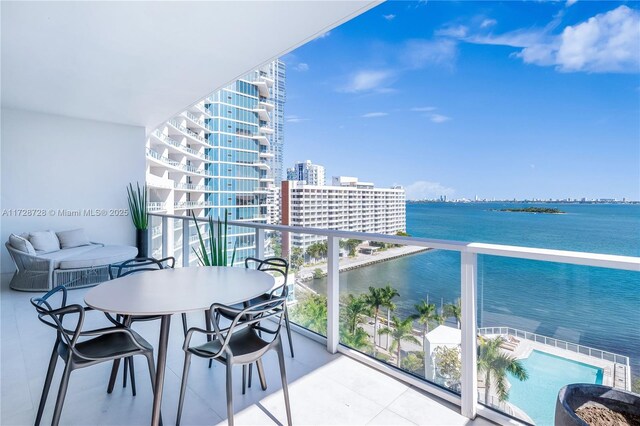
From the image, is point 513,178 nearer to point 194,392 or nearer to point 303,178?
point 303,178

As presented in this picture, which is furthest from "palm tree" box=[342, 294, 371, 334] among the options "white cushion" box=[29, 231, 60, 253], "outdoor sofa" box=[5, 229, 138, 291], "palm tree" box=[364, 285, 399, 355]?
"white cushion" box=[29, 231, 60, 253]

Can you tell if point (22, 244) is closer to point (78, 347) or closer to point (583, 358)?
point (78, 347)

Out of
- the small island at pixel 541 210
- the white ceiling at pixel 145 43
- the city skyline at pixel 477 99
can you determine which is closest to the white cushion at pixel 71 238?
the white ceiling at pixel 145 43

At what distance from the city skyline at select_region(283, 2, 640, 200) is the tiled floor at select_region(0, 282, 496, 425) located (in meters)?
15.2

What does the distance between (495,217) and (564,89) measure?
17.7 meters

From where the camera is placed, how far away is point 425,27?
78.2 feet

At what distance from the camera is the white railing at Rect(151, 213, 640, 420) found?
1688mm

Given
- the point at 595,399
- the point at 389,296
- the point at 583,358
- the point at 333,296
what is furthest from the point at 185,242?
the point at 595,399

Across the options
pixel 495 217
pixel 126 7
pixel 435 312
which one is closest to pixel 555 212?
pixel 495 217

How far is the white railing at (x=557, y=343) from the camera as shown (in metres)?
1.58

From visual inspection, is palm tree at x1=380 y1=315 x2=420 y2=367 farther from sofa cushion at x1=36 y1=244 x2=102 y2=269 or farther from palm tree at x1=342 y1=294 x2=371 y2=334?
sofa cushion at x1=36 y1=244 x2=102 y2=269

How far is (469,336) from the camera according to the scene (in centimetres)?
203

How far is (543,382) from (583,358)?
0.86ft

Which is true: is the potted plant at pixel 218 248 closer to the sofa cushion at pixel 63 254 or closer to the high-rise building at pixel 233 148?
the sofa cushion at pixel 63 254
